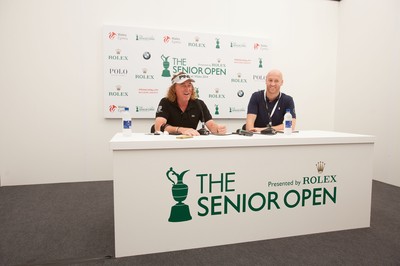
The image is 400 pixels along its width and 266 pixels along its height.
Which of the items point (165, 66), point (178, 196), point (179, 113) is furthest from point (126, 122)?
point (165, 66)

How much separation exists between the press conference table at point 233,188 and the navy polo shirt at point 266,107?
77cm

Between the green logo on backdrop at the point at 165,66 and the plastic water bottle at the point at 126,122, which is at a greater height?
the green logo on backdrop at the point at 165,66

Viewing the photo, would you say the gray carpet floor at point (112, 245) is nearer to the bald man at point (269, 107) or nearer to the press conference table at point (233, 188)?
the press conference table at point (233, 188)

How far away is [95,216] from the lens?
2.29m

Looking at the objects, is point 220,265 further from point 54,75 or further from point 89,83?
point 54,75

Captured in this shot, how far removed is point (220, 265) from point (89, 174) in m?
2.49

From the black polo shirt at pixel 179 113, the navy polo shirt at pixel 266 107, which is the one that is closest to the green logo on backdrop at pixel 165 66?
the black polo shirt at pixel 179 113

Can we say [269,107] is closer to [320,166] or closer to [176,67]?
[320,166]

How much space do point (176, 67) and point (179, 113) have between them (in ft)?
4.06

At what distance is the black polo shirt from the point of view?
2.48 metres

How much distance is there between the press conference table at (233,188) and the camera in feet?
5.37

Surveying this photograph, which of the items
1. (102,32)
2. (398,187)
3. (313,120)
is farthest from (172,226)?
(313,120)

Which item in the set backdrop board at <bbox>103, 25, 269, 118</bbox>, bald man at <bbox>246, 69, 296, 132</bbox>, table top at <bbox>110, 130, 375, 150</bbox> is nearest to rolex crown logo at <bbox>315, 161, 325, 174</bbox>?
table top at <bbox>110, 130, 375, 150</bbox>

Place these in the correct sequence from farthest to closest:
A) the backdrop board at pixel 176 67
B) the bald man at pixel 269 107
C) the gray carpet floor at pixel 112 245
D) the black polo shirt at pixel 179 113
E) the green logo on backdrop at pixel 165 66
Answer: the green logo on backdrop at pixel 165 66
the backdrop board at pixel 176 67
the bald man at pixel 269 107
the black polo shirt at pixel 179 113
the gray carpet floor at pixel 112 245
